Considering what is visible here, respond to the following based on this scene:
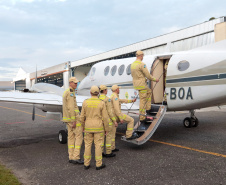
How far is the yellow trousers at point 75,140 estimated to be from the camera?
5867 millimetres

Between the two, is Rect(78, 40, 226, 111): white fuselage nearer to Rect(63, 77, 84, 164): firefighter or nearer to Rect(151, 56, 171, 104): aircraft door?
Rect(151, 56, 171, 104): aircraft door

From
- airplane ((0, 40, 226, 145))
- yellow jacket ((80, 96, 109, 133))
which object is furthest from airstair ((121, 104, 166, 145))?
yellow jacket ((80, 96, 109, 133))

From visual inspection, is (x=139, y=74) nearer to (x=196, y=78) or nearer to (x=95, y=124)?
(x=196, y=78)

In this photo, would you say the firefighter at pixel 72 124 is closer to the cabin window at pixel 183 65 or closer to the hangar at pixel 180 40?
the cabin window at pixel 183 65

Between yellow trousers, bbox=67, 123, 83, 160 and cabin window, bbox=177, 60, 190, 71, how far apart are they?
13.7 feet

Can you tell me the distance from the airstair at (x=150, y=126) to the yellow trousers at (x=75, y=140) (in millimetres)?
1567

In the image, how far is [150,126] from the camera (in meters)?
7.02

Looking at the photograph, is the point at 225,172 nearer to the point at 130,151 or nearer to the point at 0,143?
the point at 130,151

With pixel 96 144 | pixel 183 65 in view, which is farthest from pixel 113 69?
pixel 96 144

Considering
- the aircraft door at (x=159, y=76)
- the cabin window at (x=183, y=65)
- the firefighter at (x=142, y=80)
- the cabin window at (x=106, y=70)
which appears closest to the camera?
the firefighter at (x=142, y=80)

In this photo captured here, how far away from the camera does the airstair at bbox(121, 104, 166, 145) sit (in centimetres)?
660

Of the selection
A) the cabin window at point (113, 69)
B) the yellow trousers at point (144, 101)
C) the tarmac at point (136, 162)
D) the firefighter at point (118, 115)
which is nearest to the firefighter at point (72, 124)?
the tarmac at point (136, 162)

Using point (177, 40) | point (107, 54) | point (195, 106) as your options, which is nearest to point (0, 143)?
point (195, 106)

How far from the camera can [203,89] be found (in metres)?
7.25
